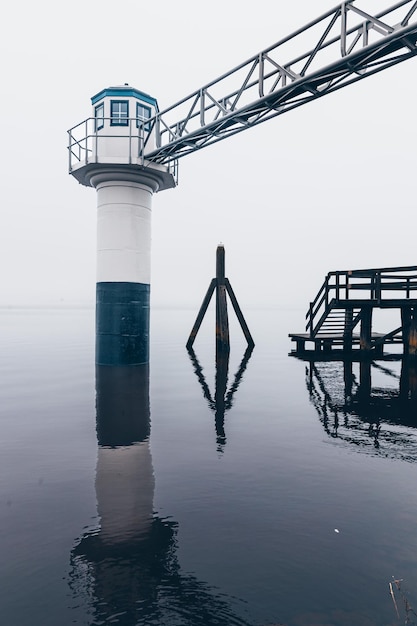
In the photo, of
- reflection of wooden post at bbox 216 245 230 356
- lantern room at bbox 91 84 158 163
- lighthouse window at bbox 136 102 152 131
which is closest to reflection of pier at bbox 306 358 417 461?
reflection of wooden post at bbox 216 245 230 356

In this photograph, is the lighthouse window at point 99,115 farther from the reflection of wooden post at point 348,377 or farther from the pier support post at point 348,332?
the pier support post at point 348,332

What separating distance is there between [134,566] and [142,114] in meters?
20.1

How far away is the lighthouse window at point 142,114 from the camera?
65.3 feet

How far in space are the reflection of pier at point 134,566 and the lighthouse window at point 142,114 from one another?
16510mm

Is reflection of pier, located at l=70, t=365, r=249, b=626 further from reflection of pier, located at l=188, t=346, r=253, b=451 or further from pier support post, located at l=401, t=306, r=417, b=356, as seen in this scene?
pier support post, located at l=401, t=306, r=417, b=356

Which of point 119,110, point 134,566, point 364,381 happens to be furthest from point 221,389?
point 119,110

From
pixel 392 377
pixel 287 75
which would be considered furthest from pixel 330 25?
pixel 392 377

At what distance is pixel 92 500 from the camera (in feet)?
22.9

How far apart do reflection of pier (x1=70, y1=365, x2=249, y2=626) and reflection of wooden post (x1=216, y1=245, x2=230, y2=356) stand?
1879 centimetres

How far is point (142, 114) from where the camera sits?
800 inches

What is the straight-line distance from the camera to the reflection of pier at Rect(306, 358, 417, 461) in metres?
10.1

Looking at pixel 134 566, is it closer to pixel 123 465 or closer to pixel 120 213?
pixel 123 465

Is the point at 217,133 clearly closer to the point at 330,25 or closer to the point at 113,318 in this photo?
the point at 330,25

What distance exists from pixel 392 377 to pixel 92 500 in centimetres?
1621
